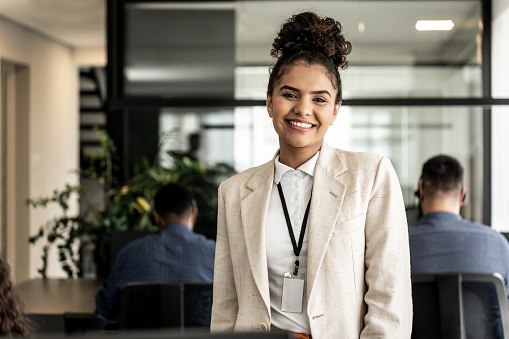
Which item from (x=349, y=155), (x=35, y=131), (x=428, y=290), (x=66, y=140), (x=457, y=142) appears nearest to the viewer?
(x=349, y=155)

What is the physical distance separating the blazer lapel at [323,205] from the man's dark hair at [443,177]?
131 cm

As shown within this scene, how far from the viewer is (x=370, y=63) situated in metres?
4.86

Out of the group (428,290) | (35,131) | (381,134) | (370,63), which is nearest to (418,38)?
(370,63)

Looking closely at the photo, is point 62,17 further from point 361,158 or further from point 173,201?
point 361,158

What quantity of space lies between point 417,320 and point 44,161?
5.85 metres

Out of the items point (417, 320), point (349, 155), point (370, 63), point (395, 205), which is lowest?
point (417, 320)

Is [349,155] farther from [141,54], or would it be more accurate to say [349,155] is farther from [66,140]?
[66,140]

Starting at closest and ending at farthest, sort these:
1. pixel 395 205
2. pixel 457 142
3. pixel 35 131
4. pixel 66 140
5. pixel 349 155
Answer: pixel 395 205 < pixel 349 155 < pixel 457 142 < pixel 35 131 < pixel 66 140

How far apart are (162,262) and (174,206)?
29 centimetres

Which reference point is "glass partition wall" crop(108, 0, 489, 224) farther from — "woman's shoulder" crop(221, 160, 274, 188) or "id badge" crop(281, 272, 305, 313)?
"id badge" crop(281, 272, 305, 313)

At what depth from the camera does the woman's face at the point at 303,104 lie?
1.50 metres

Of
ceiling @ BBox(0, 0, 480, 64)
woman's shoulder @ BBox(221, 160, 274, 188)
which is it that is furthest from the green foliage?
woman's shoulder @ BBox(221, 160, 274, 188)

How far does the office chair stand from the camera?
2213 mm

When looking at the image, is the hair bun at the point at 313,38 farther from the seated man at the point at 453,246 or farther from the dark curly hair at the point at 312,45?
the seated man at the point at 453,246
